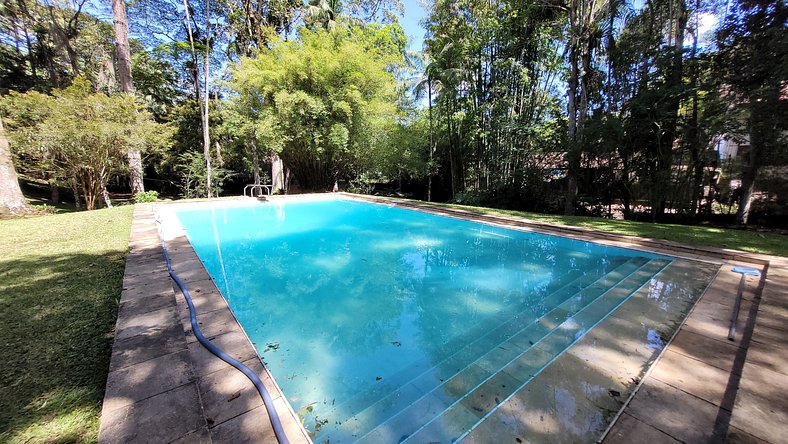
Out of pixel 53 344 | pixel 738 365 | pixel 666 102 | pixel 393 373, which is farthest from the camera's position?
pixel 666 102

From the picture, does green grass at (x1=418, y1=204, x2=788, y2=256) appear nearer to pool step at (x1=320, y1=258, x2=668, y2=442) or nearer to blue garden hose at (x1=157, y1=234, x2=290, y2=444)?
pool step at (x1=320, y1=258, x2=668, y2=442)

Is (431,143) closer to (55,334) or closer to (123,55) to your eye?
(123,55)

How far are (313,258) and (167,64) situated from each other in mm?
17520

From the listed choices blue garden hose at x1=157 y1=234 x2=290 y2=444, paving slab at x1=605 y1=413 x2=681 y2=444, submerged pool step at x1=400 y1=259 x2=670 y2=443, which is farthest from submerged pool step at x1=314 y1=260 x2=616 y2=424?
paving slab at x1=605 y1=413 x2=681 y2=444

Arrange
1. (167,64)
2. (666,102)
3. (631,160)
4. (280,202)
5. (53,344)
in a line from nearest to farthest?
(53,344) → (666,102) → (631,160) → (280,202) → (167,64)

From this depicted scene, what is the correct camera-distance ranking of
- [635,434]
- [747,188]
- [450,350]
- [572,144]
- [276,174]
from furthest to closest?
1. [276,174]
2. [572,144]
3. [747,188]
4. [450,350]
5. [635,434]

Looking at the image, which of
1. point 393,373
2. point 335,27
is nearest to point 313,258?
point 393,373

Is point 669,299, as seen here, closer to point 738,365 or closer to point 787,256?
point 738,365

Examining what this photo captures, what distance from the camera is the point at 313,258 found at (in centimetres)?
479

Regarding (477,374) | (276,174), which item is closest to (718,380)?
(477,374)

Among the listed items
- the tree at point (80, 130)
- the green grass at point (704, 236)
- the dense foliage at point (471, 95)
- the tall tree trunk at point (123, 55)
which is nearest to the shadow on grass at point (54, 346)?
the tree at point (80, 130)

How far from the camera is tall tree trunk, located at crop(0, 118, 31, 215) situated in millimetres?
6309

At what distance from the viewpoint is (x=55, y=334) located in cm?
196

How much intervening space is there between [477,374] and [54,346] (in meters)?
2.71
